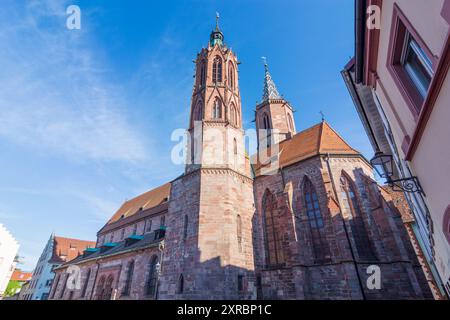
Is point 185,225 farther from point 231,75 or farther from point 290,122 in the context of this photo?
point 290,122

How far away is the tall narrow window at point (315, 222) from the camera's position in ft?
46.7

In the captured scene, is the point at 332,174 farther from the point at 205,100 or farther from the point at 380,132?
the point at 205,100

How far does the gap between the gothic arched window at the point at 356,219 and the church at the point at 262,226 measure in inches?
2.6

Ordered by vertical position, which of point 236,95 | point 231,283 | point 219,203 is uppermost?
point 236,95

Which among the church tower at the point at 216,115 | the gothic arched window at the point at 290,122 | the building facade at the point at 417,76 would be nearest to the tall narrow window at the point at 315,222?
the church tower at the point at 216,115

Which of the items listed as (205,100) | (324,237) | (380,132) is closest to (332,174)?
(324,237)

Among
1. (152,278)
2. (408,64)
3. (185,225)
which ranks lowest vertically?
(152,278)

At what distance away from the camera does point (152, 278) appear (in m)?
17.8

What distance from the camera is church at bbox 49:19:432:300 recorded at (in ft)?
41.6

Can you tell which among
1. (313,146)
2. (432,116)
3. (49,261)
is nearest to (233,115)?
(313,146)

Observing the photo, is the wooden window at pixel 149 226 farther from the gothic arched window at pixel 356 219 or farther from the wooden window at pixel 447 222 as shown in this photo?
the wooden window at pixel 447 222

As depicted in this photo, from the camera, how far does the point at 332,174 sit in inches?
615

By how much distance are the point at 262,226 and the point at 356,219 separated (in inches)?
231

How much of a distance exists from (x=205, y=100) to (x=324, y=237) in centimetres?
1261
